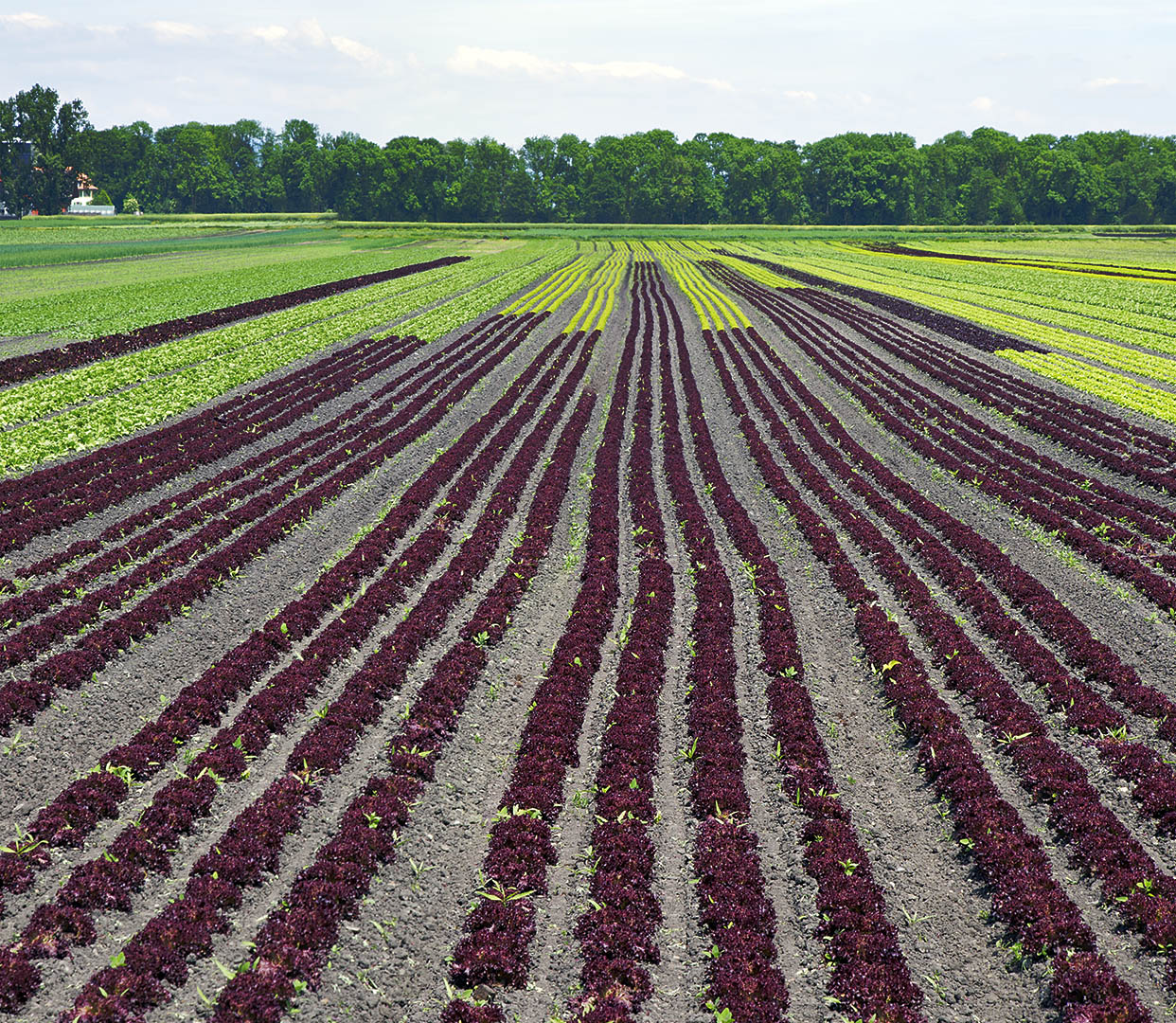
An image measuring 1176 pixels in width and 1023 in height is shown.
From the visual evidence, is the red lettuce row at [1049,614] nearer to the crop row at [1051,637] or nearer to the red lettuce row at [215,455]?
the crop row at [1051,637]

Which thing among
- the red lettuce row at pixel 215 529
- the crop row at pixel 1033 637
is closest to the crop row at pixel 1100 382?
the crop row at pixel 1033 637

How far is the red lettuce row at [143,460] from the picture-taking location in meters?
21.3

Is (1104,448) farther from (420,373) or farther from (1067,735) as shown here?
(420,373)

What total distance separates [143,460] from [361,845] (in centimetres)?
1921

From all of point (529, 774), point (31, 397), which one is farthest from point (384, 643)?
point (31, 397)

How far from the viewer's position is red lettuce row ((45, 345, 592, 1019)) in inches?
345

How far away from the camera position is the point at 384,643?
1602 centimetres

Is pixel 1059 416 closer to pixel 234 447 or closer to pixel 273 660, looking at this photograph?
pixel 234 447

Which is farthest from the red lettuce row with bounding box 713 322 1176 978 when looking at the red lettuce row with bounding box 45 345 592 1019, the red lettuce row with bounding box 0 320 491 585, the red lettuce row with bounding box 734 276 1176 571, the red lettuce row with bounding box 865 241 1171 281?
the red lettuce row with bounding box 865 241 1171 281

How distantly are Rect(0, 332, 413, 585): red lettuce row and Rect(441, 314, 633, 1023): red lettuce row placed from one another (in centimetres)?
1062

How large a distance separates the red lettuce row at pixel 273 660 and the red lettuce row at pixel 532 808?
156 inches

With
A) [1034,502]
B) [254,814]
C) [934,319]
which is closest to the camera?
[254,814]

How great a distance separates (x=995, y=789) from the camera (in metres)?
12.1

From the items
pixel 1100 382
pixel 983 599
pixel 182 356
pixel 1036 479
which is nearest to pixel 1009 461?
pixel 1036 479
